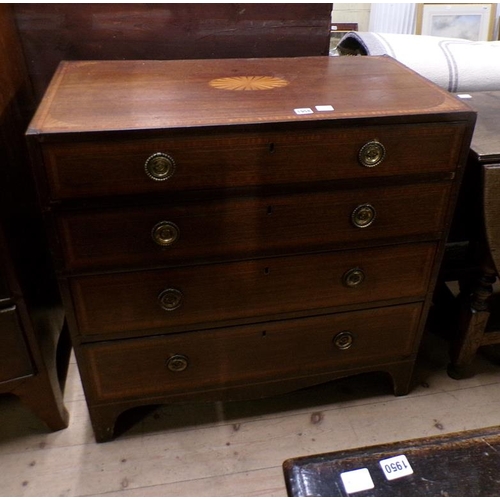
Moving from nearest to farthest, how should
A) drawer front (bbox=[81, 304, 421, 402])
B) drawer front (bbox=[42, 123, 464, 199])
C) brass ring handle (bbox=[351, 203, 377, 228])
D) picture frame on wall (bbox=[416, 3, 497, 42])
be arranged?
drawer front (bbox=[42, 123, 464, 199])
brass ring handle (bbox=[351, 203, 377, 228])
drawer front (bbox=[81, 304, 421, 402])
picture frame on wall (bbox=[416, 3, 497, 42])

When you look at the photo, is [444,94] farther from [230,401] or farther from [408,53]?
[230,401]

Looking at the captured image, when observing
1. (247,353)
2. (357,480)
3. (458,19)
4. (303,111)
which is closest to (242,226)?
(303,111)

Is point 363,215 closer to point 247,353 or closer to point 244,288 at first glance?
point 244,288

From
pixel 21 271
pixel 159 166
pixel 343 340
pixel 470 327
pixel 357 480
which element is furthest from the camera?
pixel 470 327

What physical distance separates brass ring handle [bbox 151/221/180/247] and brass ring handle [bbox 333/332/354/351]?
0.52 m

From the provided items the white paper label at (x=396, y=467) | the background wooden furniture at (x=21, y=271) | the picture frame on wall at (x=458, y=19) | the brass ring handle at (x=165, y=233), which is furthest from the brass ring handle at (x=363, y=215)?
the picture frame on wall at (x=458, y=19)

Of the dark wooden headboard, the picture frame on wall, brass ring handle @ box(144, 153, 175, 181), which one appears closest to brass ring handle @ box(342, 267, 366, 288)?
brass ring handle @ box(144, 153, 175, 181)

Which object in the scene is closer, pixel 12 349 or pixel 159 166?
pixel 159 166

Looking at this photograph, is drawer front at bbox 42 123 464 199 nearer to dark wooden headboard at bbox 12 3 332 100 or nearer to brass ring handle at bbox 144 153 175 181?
brass ring handle at bbox 144 153 175 181

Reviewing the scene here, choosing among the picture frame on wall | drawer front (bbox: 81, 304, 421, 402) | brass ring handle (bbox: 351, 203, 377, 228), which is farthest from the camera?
the picture frame on wall

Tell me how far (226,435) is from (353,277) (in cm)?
57

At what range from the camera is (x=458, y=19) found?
8.79 ft

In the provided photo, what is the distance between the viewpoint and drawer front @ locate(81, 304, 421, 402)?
3.96ft

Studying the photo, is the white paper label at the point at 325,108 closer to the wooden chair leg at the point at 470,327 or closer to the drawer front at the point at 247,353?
the drawer front at the point at 247,353
